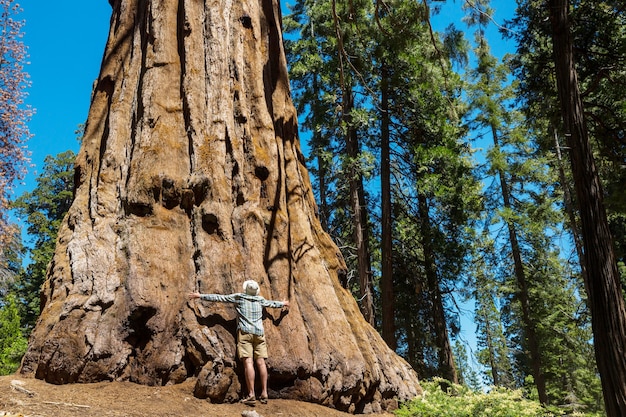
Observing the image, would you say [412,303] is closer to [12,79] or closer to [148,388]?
[148,388]

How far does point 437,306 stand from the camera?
1647cm

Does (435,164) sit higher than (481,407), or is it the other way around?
(435,164)

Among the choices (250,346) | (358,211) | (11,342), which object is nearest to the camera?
(250,346)

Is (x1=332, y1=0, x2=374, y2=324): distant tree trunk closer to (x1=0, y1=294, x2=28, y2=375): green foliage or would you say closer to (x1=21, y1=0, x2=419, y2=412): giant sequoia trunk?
(x1=21, y1=0, x2=419, y2=412): giant sequoia trunk

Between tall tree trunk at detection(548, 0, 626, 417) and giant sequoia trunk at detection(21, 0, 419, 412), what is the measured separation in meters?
2.79

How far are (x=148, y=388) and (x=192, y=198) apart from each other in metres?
2.53

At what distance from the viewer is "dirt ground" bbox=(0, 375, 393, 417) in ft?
14.4

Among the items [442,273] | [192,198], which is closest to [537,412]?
[192,198]

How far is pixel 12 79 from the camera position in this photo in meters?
18.8

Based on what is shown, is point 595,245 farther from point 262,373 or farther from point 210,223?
point 210,223

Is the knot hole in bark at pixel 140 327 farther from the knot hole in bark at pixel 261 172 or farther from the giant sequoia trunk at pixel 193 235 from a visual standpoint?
the knot hole in bark at pixel 261 172

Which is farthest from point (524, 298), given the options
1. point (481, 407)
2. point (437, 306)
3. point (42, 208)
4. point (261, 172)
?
point (42, 208)

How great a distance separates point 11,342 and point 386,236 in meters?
11.9

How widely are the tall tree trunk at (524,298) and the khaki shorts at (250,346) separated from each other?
47.5 feet
